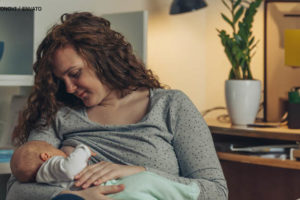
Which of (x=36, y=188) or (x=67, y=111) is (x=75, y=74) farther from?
(x=36, y=188)

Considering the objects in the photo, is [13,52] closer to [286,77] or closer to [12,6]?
[12,6]

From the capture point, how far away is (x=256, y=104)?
2344 millimetres

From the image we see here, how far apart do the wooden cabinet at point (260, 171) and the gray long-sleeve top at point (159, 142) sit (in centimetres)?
47

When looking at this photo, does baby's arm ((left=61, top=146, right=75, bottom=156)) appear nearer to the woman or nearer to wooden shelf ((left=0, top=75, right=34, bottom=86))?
the woman

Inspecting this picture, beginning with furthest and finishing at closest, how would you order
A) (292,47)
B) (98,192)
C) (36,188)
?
(292,47) < (36,188) < (98,192)

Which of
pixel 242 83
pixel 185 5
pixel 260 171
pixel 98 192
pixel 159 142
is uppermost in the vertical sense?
pixel 185 5

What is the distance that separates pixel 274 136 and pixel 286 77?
41 cm

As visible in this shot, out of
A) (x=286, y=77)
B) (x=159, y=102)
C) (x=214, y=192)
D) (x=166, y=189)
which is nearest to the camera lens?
(x=166, y=189)

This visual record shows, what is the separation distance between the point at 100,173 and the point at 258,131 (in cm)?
83

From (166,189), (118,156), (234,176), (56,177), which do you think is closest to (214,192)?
(166,189)

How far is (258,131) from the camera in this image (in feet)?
7.14

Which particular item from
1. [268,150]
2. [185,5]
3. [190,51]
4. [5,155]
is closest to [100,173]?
[5,155]

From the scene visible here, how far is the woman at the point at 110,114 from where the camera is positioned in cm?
171

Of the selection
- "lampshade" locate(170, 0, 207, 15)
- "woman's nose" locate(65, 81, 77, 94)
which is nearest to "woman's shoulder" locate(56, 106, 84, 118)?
"woman's nose" locate(65, 81, 77, 94)
